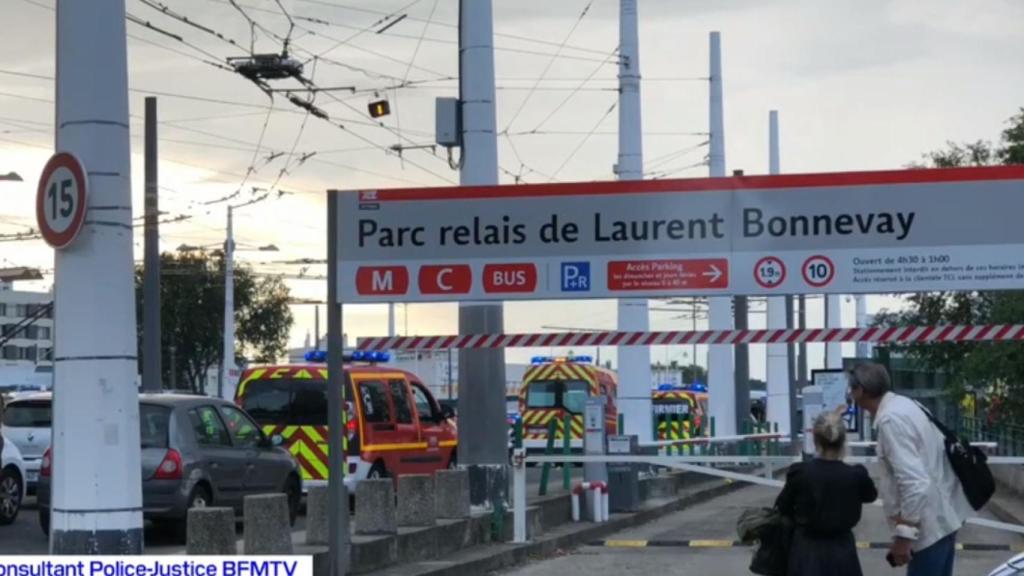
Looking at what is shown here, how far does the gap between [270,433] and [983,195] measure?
11.3m

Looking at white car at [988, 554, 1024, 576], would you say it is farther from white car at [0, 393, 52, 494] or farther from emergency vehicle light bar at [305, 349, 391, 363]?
white car at [0, 393, 52, 494]

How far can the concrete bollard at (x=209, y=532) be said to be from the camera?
11516mm

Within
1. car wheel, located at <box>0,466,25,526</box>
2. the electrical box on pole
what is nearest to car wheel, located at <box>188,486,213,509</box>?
car wheel, located at <box>0,466,25,526</box>

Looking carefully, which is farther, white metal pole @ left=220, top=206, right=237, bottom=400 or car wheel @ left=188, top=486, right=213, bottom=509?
white metal pole @ left=220, top=206, right=237, bottom=400

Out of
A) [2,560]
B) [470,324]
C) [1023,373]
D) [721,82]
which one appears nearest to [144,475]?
[470,324]

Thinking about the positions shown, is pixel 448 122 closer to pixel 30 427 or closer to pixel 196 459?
pixel 196 459

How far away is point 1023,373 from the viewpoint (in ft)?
87.5

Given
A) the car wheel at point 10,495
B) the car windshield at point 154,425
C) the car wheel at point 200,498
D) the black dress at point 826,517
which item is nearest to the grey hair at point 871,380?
the black dress at point 826,517

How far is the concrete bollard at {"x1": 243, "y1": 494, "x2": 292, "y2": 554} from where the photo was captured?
12.1 m

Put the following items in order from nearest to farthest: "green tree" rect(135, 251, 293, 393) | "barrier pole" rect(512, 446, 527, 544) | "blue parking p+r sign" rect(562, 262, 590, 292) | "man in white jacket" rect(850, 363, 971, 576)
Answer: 1. "man in white jacket" rect(850, 363, 971, 576)
2. "blue parking p+r sign" rect(562, 262, 590, 292)
3. "barrier pole" rect(512, 446, 527, 544)
4. "green tree" rect(135, 251, 293, 393)

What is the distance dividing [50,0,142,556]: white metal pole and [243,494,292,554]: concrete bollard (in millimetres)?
2017

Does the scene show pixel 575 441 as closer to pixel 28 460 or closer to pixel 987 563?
pixel 28 460

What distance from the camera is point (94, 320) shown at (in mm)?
9953
